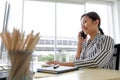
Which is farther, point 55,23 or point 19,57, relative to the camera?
point 55,23

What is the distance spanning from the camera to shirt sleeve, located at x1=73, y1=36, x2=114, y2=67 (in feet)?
4.49

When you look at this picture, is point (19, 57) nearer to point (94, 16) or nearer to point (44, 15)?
point (94, 16)

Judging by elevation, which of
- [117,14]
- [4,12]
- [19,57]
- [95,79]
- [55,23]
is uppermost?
[117,14]

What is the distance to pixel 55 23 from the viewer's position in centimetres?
339

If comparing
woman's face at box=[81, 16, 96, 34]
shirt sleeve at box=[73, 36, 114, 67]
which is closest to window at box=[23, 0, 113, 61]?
woman's face at box=[81, 16, 96, 34]

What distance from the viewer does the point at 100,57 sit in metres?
1.38

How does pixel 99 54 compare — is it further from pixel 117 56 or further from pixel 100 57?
pixel 117 56

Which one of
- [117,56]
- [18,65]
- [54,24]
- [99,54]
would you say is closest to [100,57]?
[99,54]

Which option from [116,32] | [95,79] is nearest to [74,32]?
[116,32]

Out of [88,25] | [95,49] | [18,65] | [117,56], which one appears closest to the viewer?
[18,65]

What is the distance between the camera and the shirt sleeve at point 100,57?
137 cm

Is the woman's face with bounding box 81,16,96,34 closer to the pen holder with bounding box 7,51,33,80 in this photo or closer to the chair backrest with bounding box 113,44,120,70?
the chair backrest with bounding box 113,44,120,70

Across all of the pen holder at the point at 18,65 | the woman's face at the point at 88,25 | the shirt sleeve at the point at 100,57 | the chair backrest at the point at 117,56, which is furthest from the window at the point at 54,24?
the pen holder at the point at 18,65

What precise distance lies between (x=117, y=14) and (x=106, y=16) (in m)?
0.25
